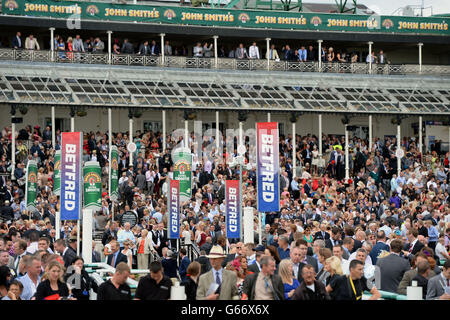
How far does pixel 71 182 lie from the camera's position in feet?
67.5

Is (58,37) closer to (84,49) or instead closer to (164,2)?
(84,49)

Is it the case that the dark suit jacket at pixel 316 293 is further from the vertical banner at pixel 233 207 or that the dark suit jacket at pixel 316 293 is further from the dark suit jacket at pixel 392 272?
the vertical banner at pixel 233 207

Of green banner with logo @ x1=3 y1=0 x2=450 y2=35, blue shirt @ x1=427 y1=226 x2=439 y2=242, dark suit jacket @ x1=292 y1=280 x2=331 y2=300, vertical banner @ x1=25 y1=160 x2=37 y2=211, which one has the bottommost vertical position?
blue shirt @ x1=427 y1=226 x2=439 y2=242

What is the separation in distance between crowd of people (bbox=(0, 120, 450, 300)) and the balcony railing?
390 cm

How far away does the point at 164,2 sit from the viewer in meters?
50.9

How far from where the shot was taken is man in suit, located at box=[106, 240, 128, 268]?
Answer: 57.7 feet

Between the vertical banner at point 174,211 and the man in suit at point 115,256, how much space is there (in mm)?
5031

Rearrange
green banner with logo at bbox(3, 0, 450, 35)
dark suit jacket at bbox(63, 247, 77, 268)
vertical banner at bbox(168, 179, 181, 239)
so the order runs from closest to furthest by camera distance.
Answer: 1. dark suit jacket at bbox(63, 247, 77, 268)
2. vertical banner at bbox(168, 179, 181, 239)
3. green banner with logo at bbox(3, 0, 450, 35)

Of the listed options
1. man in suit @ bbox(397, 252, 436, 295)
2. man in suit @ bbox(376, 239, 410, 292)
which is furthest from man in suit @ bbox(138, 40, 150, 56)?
man in suit @ bbox(397, 252, 436, 295)

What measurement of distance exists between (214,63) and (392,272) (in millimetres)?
30918

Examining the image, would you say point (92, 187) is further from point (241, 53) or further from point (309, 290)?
point (241, 53)

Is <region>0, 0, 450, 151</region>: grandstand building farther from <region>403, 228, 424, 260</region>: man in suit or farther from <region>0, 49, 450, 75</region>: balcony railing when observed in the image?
<region>403, 228, 424, 260</region>: man in suit

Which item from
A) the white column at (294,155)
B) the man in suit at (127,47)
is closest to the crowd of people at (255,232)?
the white column at (294,155)
